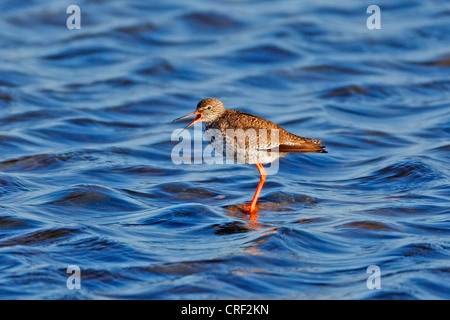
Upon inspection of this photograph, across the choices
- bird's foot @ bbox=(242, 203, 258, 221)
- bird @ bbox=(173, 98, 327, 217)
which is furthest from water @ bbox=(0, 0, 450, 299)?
bird @ bbox=(173, 98, 327, 217)

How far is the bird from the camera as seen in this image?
29.1 ft

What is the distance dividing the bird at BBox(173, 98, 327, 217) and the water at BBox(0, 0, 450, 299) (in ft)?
2.51

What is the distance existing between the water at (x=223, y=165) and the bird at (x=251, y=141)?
765 mm

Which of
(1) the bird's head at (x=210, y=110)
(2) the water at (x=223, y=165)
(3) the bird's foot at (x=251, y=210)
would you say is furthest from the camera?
(1) the bird's head at (x=210, y=110)

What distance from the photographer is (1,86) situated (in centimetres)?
1455

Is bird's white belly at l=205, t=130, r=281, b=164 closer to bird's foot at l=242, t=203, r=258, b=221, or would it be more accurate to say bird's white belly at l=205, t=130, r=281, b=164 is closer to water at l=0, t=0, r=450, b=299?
bird's foot at l=242, t=203, r=258, b=221

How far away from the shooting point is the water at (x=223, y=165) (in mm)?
7238

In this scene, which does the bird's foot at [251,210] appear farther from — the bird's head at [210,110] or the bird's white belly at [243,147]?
the bird's head at [210,110]

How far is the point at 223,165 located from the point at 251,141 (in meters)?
2.53

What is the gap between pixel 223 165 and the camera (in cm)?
1134

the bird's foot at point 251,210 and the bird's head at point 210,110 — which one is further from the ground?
the bird's head at point 210,110

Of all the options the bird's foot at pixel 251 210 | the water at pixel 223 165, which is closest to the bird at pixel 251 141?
the bird's foot at pixel 251 210

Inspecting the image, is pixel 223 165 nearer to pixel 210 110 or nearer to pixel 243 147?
pixel 210 110

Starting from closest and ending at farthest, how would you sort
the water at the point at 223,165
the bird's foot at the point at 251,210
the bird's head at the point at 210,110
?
1. the water at the point at 223,165
2. the bird's foot at the point at 251,210
3. the bird's head at the point at 210,110
